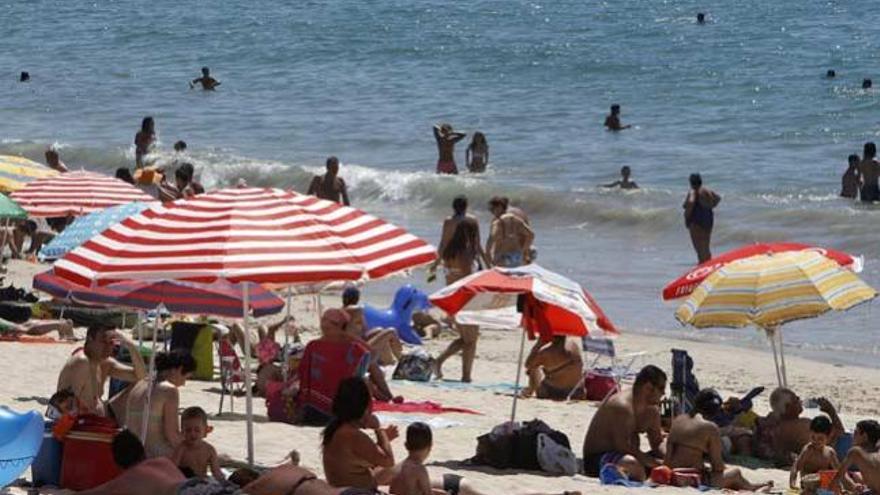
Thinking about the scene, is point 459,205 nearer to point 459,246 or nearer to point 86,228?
point 459,246

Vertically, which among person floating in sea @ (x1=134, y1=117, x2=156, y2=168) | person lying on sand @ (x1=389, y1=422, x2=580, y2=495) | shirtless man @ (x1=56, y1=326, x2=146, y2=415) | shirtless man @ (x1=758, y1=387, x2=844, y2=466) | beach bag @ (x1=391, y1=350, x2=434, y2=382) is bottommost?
person lying on sand @ (x1=389, y1=422, x2=580, y2=495)

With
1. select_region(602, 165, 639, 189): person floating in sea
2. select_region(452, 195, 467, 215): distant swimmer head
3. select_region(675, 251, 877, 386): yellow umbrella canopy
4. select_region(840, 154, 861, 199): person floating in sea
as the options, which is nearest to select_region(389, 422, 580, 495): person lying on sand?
select_region(675, 251, 877, 386): yellow umbrella canopy

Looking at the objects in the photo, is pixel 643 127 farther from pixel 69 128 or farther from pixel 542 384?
pixel 542 384

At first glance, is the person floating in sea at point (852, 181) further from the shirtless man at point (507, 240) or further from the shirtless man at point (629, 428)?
the shirtless man at point (629, 428)

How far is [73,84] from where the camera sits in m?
41.7

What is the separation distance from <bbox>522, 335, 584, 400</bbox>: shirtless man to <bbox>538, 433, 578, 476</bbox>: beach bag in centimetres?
216

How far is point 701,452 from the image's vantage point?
1028cm

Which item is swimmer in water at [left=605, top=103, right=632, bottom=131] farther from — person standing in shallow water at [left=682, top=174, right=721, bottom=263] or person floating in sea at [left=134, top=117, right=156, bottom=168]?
person standing in shallow water at [left=682, top=174, right=721, bottom=263]

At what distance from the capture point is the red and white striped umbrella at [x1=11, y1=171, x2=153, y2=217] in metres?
14.2

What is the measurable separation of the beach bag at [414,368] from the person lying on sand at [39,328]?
267 cm

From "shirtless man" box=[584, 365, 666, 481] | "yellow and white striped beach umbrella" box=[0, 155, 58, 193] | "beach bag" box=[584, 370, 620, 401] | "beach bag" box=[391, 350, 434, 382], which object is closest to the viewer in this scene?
"shirtless man" box=[584, 365, 666, 481]

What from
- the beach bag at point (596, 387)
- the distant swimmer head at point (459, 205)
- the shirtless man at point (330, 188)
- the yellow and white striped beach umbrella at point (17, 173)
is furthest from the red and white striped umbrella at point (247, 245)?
the shirtless man at point (330, 188)

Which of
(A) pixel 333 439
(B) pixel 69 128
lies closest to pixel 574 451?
(A) pixel 333 439

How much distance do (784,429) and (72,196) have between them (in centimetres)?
579
